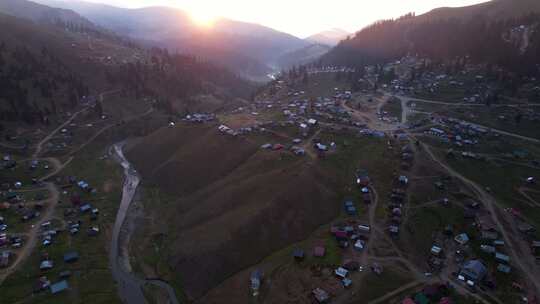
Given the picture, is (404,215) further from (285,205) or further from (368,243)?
(285,205)

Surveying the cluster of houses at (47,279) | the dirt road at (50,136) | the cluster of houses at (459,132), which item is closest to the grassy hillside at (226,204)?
the cluster of houses at (47,279)

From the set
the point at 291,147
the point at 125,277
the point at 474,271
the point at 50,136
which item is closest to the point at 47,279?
the point at 125,277

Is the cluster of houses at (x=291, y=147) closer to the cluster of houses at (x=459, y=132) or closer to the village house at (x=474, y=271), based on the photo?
the cluster of houses at (x=459, y=132)

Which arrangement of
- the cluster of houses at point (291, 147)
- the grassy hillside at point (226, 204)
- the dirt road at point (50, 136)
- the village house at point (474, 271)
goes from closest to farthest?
1. the village house at point (474, 271)
2. the grassy hillside at point (226, 204)
3. the cluster of houses at point (291, 147)
4. the dirt road at point (50, 136)

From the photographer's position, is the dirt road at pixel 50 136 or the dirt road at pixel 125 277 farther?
the dirt road at pixel 50 136

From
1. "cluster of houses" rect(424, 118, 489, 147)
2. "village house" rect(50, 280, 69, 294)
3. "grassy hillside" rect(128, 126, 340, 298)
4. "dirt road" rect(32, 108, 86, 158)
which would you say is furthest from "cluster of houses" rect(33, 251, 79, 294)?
"cluster of houses" rect(424, 118, 489, 147)

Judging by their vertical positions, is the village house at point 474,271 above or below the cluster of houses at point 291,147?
below

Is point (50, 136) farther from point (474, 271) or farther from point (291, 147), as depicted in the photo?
point (474, 271)

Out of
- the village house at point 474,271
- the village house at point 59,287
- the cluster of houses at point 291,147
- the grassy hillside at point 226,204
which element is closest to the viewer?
the village house at point 474,271

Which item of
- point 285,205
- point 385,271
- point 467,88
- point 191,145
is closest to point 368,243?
point 385,271

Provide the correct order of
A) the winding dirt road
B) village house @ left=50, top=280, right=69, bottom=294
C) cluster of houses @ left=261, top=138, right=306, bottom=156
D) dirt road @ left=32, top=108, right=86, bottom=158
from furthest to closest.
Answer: dirt road @ left=32, top=108, right=86, bottom=158, cluster of houses @ left=261, top=138, right=306, bottom=156, village house @ left=50, top=280, right=69, bottom=294, the winding dirt road

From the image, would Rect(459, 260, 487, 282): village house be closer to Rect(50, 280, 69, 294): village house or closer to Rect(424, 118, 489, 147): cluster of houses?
Rect(424, 118, 489, 147): cluster of houses

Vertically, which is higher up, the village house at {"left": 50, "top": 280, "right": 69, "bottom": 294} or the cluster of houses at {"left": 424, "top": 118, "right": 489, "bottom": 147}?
the cluster of houses at {"left": 424, "top": 118, "right": 489, "bottom": 147}
